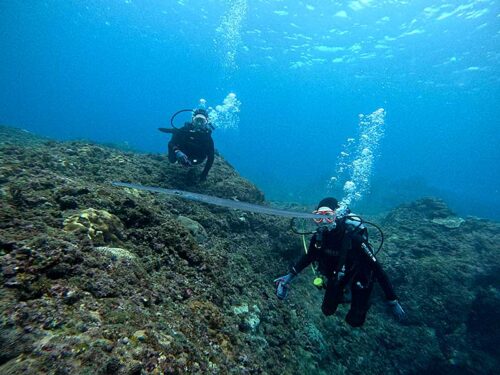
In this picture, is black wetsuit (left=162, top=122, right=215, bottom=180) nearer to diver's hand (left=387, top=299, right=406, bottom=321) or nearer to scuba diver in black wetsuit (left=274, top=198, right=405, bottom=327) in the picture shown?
scuba diver in black wetsuit (left=274, top=198, right=405, bottom=327)

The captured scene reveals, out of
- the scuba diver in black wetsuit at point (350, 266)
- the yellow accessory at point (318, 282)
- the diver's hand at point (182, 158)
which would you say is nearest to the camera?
the scuba diver in black wetsuit at point (350, 266)

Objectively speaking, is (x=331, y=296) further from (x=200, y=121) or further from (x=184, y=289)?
(x=200, y=121)

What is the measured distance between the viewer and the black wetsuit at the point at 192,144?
29.0ft

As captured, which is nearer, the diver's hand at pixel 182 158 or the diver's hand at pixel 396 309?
the diver's hand at pixel 396 309

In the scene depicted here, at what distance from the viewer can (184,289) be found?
3.32 meters

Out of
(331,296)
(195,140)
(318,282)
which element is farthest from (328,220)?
(195,140)

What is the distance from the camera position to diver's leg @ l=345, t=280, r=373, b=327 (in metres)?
4.79

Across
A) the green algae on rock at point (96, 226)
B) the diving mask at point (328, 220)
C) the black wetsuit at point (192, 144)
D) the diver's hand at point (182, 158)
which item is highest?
the black wetsuit at point (192, 144)

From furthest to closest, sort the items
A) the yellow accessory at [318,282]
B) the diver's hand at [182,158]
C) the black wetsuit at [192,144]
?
the black wetsuit at [192,144], the diver's hand at [182,158], the yellow accessory at [318,282]

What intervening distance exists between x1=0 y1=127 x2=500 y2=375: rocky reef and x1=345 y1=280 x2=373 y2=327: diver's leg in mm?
1229

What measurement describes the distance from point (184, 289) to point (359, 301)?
10.9 ft

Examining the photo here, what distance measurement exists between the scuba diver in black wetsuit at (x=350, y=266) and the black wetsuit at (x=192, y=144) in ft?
16.7

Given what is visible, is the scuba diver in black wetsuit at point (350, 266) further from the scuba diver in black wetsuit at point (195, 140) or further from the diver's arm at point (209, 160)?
the scuba diver in black wetsuit at point (195, 140)

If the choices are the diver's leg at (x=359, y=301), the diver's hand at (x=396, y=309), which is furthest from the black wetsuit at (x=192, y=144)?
the diver's hand at (x=396, y=309)
